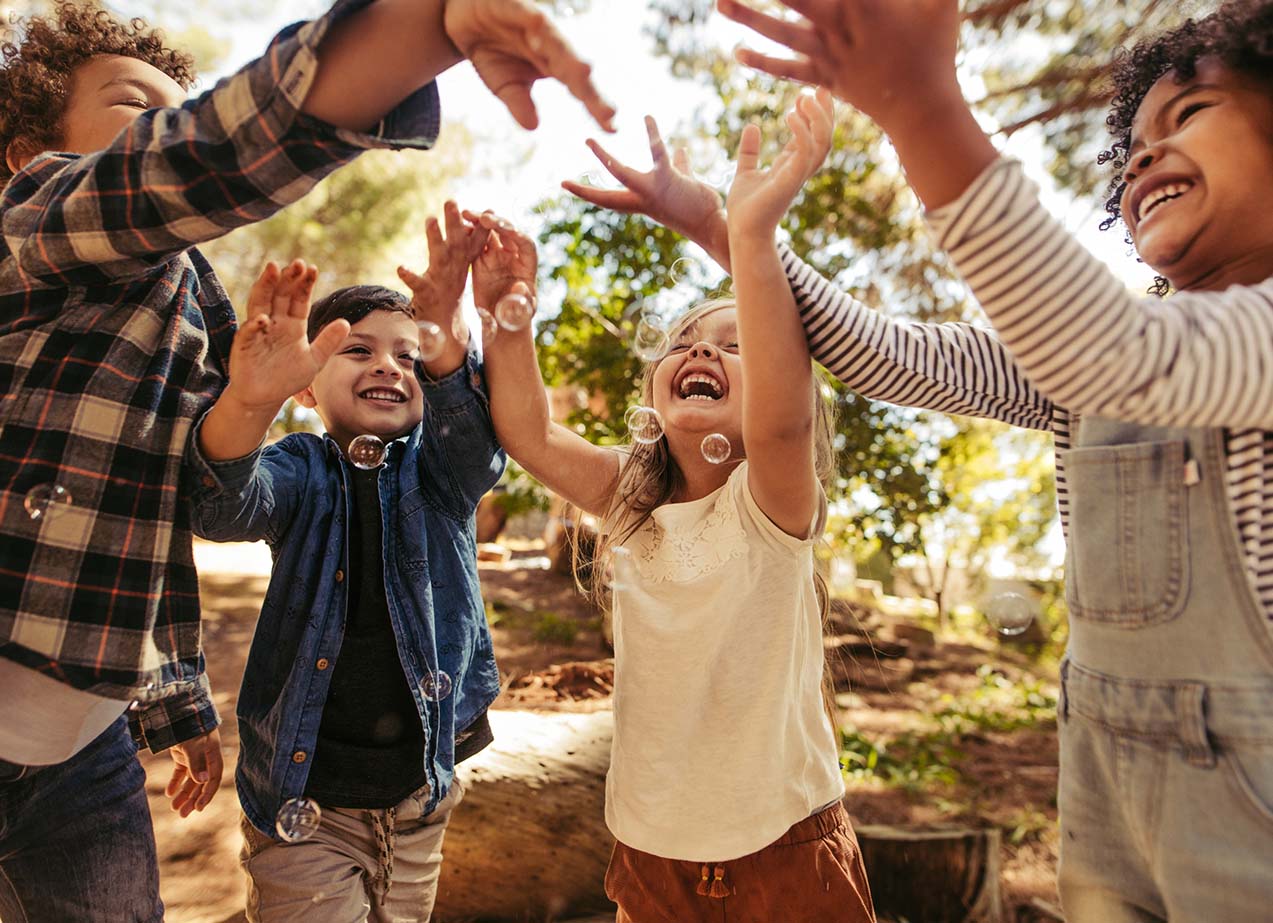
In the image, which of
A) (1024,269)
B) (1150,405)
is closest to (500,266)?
(1024,269)

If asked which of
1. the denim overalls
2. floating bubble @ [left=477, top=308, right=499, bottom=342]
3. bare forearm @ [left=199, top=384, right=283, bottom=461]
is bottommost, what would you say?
the denim overalls

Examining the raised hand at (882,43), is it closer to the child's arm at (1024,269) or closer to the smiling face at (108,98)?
the child's arm at (1024,269)

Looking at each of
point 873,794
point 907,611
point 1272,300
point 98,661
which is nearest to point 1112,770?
point 1272,300

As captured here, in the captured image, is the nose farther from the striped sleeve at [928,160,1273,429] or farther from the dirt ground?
the dirt ground

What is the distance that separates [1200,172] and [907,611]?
1226 cm

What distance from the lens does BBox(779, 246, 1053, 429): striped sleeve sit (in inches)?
59.6

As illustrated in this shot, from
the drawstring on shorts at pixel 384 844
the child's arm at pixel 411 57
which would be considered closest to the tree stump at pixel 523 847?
the drawstring on shorts at pixel 384 844

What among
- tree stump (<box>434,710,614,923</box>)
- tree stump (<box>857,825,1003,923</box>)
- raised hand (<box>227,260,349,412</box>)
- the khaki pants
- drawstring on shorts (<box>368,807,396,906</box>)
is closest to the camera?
raised hand (<box>227,260,349,412</box>)

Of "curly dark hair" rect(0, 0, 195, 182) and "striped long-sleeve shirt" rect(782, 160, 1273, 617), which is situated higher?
"curly dark hair" rect(0, 0, 195, 182)

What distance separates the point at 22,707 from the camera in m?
1.42

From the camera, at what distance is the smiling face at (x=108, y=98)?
1726 millimetres

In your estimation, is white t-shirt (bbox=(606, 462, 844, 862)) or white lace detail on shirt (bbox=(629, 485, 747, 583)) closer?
white t-shirt (bbox=(606, 462, 844, 862))

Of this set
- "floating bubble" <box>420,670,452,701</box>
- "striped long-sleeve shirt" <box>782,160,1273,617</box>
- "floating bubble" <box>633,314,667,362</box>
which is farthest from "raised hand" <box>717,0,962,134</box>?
"floating bubble" <box>420,670,452,701</box>

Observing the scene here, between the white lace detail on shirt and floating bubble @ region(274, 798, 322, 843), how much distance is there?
0.86m
